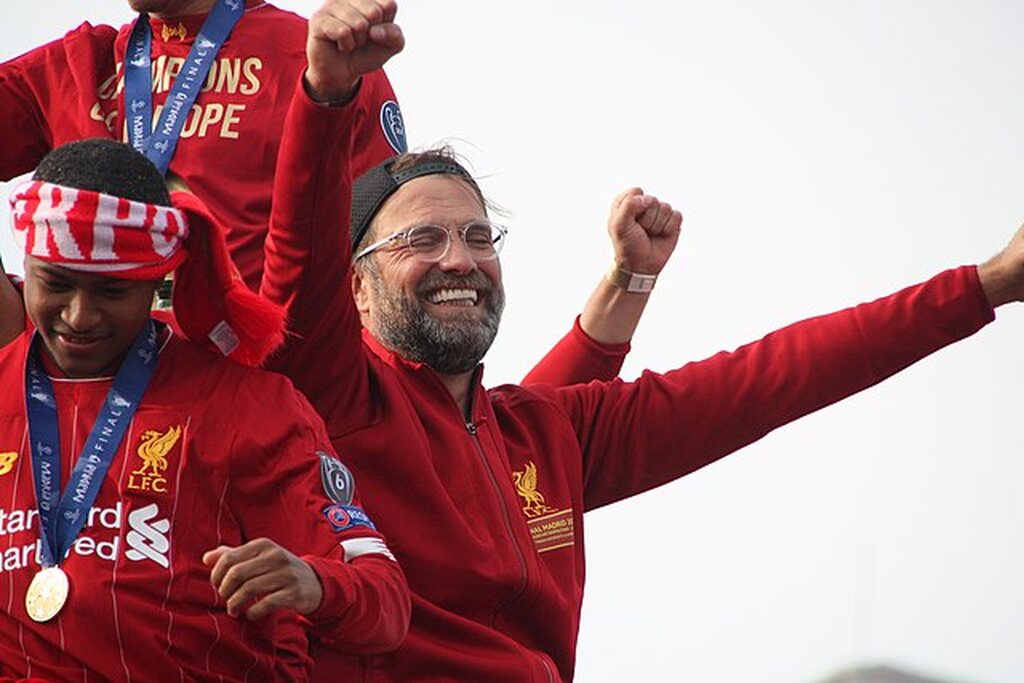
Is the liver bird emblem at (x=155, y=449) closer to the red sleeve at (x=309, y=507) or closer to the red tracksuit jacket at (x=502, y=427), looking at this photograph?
the red sleeve at (x=309, y=507)

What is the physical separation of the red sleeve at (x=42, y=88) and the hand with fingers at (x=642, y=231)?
101cm

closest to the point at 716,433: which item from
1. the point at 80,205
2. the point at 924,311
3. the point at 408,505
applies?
the point at 924,311

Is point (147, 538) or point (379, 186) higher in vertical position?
point (379, 186)

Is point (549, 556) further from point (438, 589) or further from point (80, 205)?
point (80, 205)

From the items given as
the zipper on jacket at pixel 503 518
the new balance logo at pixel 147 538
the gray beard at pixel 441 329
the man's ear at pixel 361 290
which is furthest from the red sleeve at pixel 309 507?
the man's ear at pixel 361 290

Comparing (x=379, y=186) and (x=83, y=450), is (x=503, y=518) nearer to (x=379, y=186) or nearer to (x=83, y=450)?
(x=379, y=186)

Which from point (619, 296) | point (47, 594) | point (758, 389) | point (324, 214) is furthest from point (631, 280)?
point (47, 594)

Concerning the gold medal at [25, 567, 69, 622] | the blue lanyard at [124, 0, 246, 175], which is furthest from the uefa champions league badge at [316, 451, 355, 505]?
the blue lanyard at [124, 0, 246, 175]

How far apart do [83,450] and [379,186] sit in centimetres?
126

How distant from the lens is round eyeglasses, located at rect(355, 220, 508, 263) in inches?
183

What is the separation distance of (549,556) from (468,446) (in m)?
0.25

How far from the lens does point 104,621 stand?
11.8 feet

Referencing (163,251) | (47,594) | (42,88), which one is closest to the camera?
(47,594)

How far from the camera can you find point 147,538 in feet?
12.0
